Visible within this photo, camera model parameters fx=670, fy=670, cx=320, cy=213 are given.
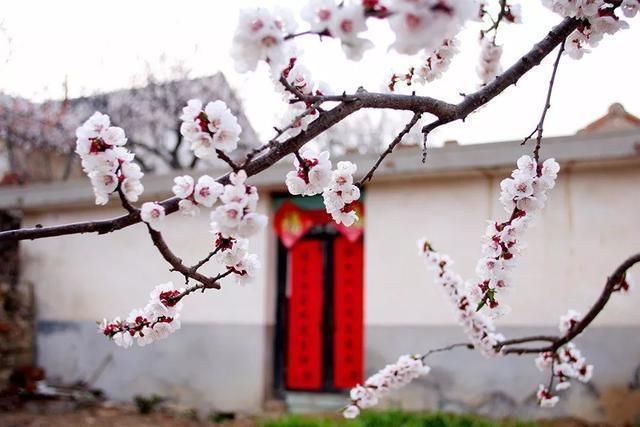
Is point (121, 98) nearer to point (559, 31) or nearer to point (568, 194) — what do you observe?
point (568, 194)

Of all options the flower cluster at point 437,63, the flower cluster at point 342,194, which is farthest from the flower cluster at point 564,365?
the flower cluster at point 342,194

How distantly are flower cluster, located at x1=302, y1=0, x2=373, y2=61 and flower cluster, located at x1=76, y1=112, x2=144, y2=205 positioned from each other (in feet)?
1.63

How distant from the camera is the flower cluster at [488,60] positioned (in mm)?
2307

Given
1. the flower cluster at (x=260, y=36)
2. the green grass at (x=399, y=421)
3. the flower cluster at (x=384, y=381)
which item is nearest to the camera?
the flower cluster at (x=260, y=36)

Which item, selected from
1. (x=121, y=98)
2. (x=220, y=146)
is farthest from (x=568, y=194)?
(x=121, y=98)

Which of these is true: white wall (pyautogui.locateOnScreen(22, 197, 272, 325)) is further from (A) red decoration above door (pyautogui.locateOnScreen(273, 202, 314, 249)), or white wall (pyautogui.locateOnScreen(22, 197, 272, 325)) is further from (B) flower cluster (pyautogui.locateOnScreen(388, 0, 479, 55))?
(B) flower cluster (pyautogui.locateOnScreen(388, 0, 479, 55))

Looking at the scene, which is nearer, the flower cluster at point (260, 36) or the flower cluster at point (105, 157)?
the flower cluster at point (260, 36)

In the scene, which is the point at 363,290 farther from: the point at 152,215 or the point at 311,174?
the point at 152,215

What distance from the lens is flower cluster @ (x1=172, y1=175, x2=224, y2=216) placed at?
134 cm

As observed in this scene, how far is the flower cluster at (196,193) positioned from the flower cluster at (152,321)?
607mm

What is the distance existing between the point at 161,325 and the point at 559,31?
1378 millimetres

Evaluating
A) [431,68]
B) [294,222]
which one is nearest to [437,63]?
[431,68]

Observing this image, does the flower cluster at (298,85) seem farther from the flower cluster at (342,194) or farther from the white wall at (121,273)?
the white wall at (121,273)

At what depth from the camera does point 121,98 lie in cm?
1062
